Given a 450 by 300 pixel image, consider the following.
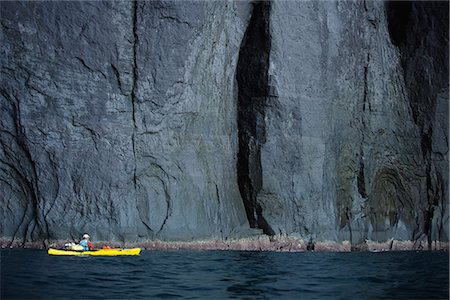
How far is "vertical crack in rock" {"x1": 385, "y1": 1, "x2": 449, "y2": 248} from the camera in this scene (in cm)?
3050

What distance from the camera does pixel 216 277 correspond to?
51.9 ft

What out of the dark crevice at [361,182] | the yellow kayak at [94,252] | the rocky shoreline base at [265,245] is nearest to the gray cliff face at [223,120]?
the dark crevice at [361,182]

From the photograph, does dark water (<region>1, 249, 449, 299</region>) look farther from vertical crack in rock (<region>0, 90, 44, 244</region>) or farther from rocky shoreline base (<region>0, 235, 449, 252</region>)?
vertical crack in rock (<region>0, 90, 44, 244</region>)

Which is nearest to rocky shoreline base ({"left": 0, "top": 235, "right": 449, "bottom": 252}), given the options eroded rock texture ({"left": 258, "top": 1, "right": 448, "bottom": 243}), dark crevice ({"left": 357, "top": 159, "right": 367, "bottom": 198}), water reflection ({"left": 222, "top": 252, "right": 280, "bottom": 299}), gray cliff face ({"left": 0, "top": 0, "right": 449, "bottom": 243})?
gray cliff face ({"left": 0, "top": 0, "right": 449, "bottom": 243})

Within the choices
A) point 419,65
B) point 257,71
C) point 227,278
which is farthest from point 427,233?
point 227,278

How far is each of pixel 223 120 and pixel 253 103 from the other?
172 centimetres

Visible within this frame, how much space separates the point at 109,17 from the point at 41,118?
5.41 m

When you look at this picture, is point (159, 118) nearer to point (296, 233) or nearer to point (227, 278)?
point (296, 233)

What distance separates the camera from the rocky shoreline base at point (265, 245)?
80.2ft

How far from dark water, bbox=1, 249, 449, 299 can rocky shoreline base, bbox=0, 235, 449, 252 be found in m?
2.67

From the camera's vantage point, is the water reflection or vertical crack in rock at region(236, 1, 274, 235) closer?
the water reflection

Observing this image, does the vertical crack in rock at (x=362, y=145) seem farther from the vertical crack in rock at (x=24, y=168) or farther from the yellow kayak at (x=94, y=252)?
the vertical crack in rock at (x=24, y=168)

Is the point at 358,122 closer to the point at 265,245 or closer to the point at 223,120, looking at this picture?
the point at 223,120

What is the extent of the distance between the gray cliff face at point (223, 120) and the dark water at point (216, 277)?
4608 mm
